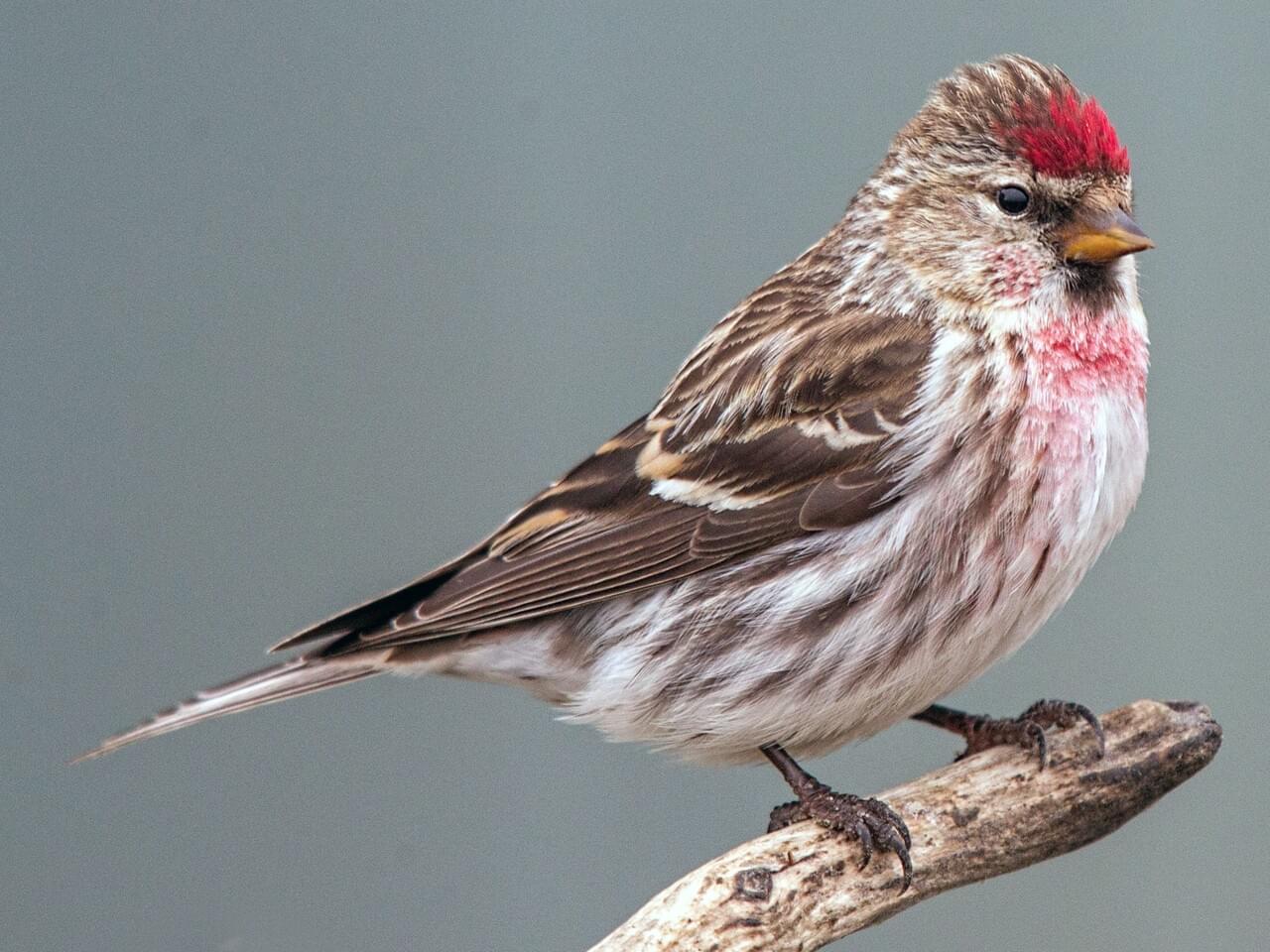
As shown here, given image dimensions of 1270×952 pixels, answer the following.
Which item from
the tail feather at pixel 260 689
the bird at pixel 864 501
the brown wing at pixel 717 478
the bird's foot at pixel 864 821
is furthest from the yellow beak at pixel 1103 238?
the tail feather at pixel 260 689

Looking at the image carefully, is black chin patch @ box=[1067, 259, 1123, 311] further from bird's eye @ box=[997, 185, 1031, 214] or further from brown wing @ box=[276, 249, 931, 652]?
brown wing @ box=[276, 249, 931, 652]

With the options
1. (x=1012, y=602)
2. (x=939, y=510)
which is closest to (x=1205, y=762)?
(x=1012, y=602)

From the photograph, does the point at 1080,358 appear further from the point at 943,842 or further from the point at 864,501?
the point at 943,842

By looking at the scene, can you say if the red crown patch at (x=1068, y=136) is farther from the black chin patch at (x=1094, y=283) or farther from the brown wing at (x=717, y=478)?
the brown wing at (x=717, y=478)

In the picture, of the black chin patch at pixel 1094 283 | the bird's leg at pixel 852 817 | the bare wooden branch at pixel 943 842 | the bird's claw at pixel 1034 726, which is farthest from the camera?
the bird's claw at pixel 1034 726

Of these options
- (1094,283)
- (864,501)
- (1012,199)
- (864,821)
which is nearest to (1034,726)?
(864,821)

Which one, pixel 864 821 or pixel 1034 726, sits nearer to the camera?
pixel 864 821
